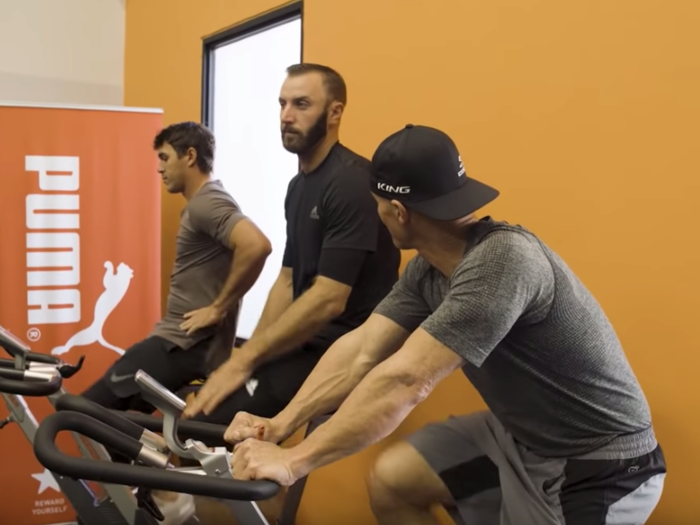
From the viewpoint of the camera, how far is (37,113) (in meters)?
3.19

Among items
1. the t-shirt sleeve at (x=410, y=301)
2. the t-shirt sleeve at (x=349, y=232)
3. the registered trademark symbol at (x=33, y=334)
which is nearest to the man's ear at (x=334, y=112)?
the t-shirt sleeve at (x=349, y=232)

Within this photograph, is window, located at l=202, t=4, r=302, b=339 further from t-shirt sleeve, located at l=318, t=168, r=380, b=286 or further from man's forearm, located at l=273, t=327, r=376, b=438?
man's forearm, located at l=273, t=327, r=376, b=438

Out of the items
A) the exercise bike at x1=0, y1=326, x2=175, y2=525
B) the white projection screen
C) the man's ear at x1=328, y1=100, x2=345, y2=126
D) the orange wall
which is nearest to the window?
the white projection screen

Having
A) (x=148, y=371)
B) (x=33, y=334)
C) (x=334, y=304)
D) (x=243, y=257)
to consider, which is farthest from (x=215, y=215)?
(x=33, y=334)

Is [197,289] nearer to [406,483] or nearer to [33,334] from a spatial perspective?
[33,334]

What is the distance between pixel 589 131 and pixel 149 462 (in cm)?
138

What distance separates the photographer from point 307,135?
2229 mm

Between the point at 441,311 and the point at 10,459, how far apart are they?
248 cm

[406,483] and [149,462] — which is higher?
[149,462]

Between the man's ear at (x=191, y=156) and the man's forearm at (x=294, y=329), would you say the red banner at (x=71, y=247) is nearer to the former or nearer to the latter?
the man's ear at (x=191, y=156)

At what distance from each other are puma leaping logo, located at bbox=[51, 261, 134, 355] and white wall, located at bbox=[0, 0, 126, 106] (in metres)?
1.56

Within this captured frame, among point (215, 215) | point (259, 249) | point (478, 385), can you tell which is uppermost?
point (215, 215)

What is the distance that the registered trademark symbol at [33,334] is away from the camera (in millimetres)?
3139

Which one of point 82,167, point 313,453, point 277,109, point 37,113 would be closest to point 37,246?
point 82,167
